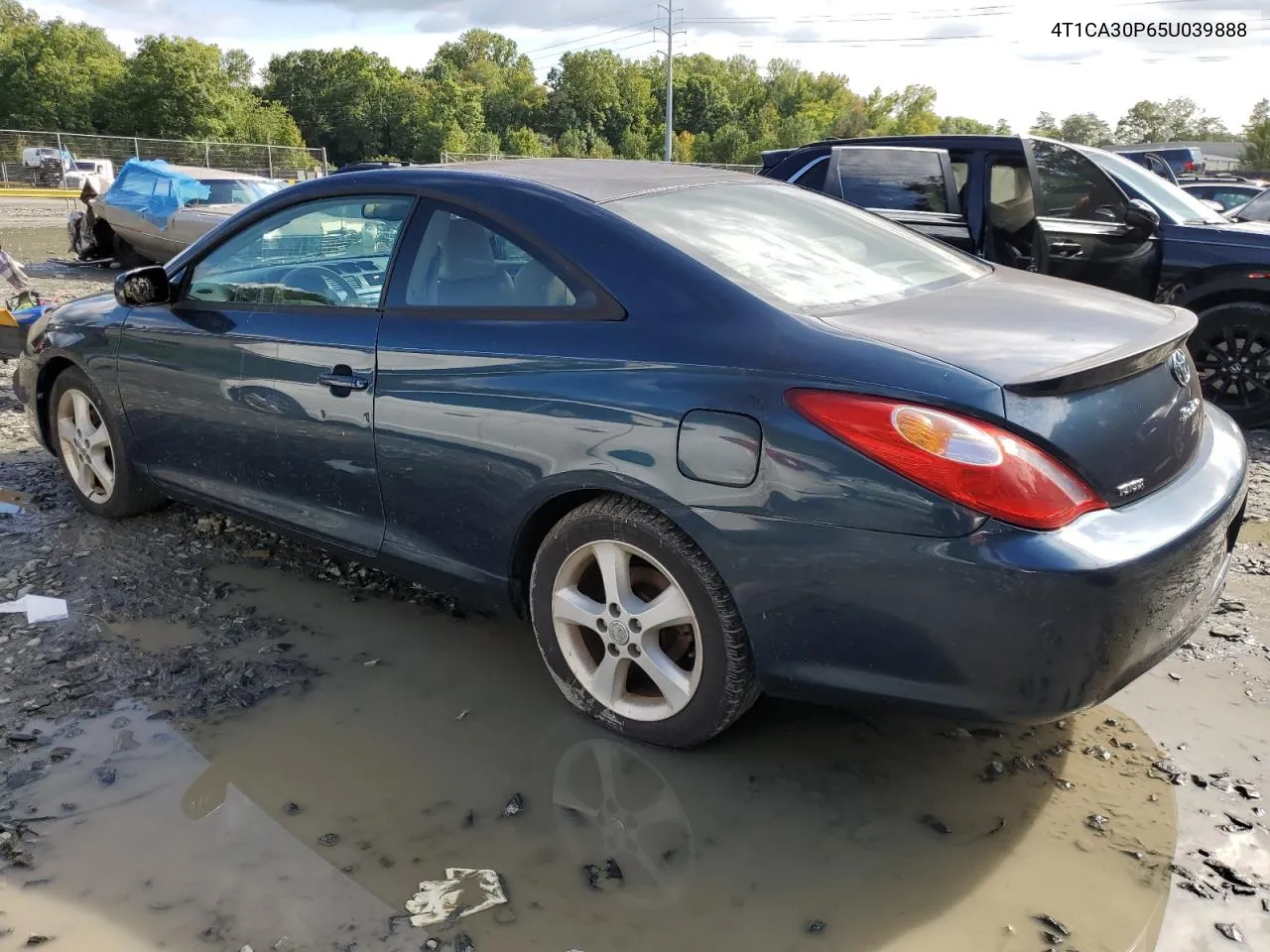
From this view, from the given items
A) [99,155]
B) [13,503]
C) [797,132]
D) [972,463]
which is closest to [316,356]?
[972,463]

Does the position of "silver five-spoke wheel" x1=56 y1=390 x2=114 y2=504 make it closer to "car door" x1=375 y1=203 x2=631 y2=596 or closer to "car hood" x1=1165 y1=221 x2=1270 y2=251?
"car door" x1=375 y1=203 x2=631 y2=596

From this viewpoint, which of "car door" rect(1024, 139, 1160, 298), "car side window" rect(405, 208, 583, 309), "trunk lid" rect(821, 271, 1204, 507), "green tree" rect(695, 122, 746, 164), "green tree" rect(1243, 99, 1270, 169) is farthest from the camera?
"green tree" rect(695, 122, 746, 164)

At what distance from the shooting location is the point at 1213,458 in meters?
2.71

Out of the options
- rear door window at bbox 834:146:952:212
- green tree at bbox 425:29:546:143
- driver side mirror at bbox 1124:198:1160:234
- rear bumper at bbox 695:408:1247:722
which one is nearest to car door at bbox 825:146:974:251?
rear door window at bbox 834:146:952:212

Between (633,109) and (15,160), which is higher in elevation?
(633,109)

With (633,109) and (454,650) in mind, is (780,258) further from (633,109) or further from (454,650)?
(633,109)

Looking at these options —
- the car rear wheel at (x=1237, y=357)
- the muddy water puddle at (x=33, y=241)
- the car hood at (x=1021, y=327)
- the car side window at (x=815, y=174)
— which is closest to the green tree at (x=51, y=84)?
the muddy water puddle at (x=33, y=241)

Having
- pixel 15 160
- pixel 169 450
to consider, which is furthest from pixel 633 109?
pixel 169 450

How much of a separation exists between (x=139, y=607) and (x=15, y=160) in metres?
42.9

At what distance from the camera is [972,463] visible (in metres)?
2.15

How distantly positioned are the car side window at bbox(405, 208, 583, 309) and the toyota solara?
0.01 meters

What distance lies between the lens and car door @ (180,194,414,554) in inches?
128

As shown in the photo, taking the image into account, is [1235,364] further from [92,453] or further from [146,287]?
[92,453]

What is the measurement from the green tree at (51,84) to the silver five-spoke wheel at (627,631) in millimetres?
74105
